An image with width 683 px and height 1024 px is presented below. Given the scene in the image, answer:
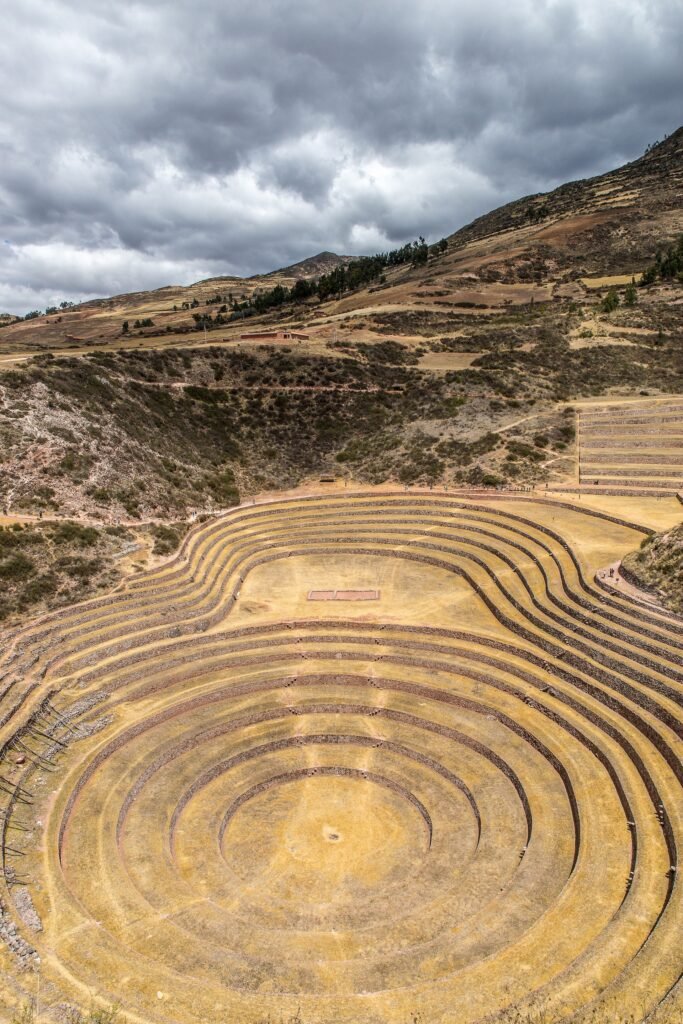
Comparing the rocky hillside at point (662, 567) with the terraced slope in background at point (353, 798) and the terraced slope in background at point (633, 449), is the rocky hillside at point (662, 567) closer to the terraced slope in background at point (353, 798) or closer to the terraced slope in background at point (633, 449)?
the terraced slope in background at point (353, 798)

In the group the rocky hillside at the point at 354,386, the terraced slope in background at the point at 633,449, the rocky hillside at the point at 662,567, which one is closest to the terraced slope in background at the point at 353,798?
the rocky hillside at the point at 662,567

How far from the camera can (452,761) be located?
71.6 ft

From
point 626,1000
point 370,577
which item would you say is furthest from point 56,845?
point 370,577

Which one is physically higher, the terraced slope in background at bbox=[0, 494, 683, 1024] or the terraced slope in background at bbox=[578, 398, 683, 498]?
the terraced slope in background at bbox=[578, 398, 683, 498]

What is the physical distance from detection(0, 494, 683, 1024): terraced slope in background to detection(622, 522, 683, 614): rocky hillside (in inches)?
57.9

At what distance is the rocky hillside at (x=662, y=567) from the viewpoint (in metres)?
24.8

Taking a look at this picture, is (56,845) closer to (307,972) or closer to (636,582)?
(307,972)

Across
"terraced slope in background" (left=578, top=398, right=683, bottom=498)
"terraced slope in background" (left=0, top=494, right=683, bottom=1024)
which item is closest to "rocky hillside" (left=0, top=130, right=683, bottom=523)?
"terraced slope in background" (left=578, top=398, right=683, bottom=498)

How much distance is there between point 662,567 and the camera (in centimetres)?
2636

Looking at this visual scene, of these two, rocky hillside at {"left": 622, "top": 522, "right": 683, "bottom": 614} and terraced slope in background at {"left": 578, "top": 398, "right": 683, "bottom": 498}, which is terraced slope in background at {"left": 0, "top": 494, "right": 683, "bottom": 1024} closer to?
rocky hillside at {"left": 622, "top": 522, "right": 683, "bottom": 614}

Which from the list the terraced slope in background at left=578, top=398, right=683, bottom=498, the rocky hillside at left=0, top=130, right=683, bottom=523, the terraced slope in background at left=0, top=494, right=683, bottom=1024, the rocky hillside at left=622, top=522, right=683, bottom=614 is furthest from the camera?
the terraced slope in background at left=578, top=398, right=683, bottom=498

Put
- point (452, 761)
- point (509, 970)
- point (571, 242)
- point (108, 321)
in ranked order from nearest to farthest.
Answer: point (509, 970) → point (452, 761) → point (571, 242) → point (108, 321)

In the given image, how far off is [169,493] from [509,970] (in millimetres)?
35852

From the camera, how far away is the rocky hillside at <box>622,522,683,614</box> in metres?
24.8
